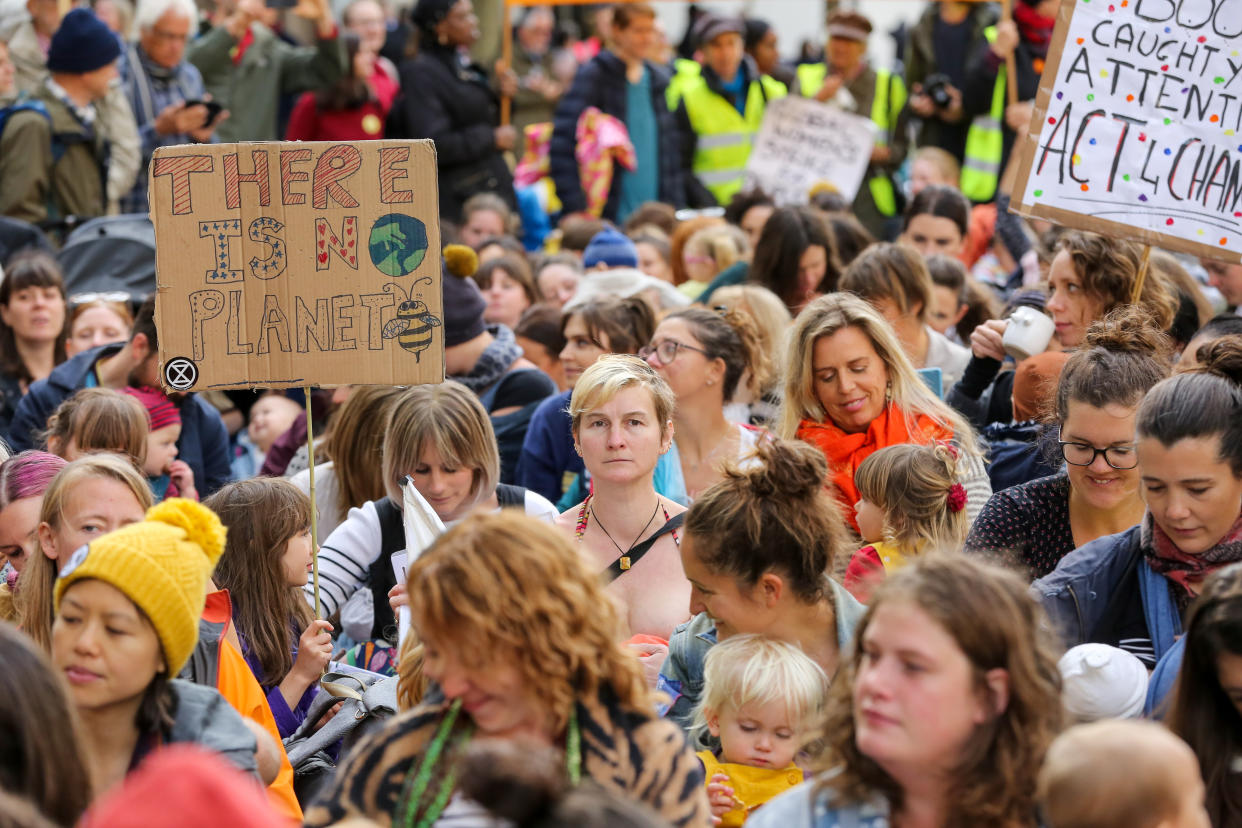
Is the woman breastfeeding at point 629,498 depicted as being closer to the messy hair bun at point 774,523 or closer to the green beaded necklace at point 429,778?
the messy hair bun at point 774,523

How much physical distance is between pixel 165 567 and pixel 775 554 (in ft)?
4.94

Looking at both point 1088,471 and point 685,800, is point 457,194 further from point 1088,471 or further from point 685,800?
point 685,800

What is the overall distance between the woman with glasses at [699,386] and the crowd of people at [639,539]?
0.02 m

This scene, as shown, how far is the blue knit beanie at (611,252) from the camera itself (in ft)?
30.5

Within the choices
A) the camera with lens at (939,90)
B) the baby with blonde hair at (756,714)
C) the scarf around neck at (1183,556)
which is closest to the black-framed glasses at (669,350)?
the baby with blonde hair at (756,714)

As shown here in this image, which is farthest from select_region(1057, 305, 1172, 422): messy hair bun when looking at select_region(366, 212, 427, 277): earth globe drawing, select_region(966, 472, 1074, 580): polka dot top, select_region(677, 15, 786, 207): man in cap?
select_region(677, 15, 786, 207): man in cap

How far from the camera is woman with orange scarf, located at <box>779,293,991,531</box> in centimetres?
540

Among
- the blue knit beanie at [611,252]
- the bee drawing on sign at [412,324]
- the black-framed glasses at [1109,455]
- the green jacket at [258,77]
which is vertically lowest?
the blue knit beanie at [611,252]

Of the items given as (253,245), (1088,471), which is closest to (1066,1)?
(1088,471)

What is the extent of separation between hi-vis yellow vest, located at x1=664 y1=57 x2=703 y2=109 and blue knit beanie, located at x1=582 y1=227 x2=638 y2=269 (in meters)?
3.68

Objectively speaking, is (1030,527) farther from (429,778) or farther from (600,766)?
(429,778)

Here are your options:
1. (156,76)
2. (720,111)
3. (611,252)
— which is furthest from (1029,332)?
(156,76)

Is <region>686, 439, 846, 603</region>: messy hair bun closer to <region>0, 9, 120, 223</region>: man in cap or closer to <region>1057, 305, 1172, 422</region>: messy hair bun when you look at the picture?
<region>1057, 305, 1172, 422</region>: messy hair bun

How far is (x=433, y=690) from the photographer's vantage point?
3.01 meters
